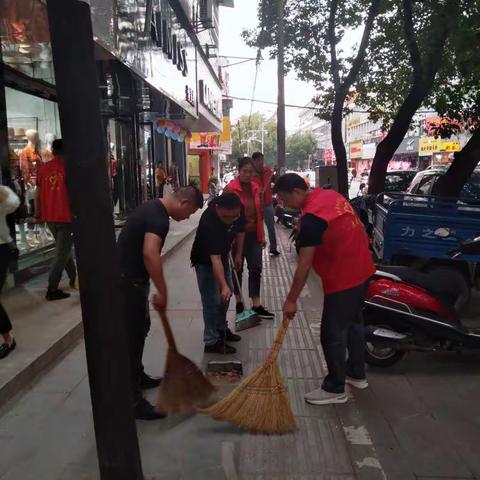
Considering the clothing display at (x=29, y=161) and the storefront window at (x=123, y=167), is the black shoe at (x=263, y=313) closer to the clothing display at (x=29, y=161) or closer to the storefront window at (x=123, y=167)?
the clothing display at (x=29, y=161)

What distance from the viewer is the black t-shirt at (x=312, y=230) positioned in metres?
3.48

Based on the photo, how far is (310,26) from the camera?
1440cm

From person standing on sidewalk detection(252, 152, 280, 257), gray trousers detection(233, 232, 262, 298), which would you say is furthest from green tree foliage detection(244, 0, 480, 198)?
gray trousers detection(233, 232, 262, 298)

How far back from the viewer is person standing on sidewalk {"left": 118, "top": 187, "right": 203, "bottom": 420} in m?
3.29

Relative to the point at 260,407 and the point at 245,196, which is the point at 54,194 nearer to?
the point at 245,196

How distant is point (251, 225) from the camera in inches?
235

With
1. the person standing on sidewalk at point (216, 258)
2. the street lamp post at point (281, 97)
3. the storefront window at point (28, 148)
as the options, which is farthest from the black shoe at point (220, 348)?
the street lamp post at point (281, 97)

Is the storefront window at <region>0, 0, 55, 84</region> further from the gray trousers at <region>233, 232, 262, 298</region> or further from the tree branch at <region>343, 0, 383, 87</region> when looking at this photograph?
the tree branch at <region>343, 0, 383, 87</region>

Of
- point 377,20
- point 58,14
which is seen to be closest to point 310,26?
point 377,20

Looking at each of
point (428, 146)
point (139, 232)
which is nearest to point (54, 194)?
point (139, 232)

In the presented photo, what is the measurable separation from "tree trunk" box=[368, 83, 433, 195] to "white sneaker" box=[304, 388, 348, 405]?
719 centimetres

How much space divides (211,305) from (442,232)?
276 cm

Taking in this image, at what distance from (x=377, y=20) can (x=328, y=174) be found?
5.08 meters

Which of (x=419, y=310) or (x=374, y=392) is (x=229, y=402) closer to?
(x=374, y=392)
